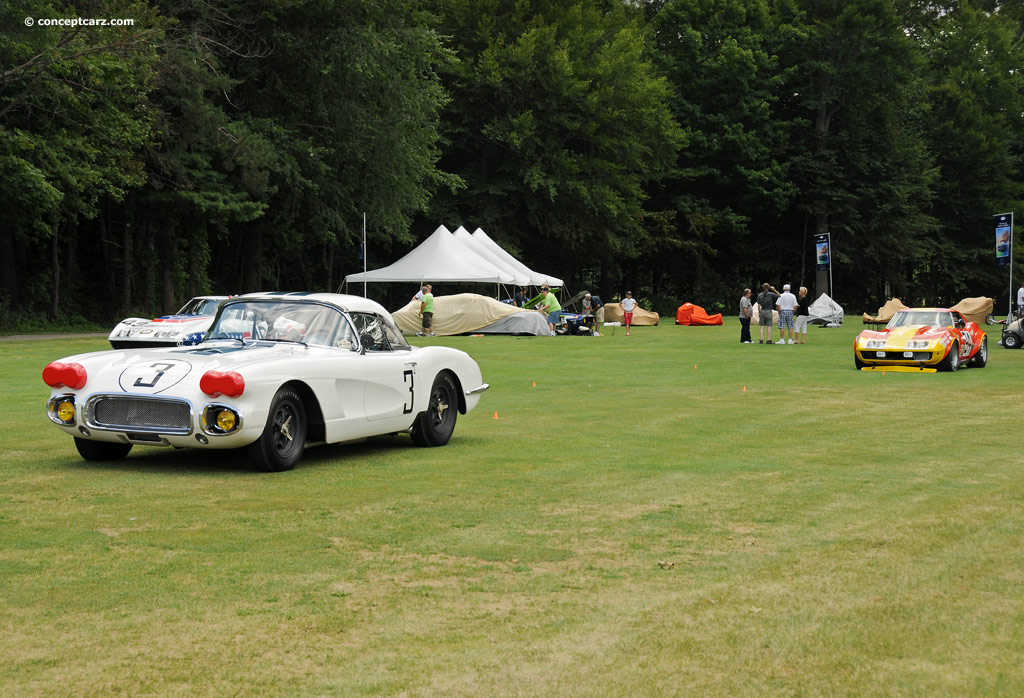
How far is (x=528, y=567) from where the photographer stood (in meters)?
6.52

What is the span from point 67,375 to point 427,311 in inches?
1197

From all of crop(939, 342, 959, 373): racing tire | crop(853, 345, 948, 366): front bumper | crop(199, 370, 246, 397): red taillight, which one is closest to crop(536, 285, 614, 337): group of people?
crop(853, 345, 948, 366): front bumper

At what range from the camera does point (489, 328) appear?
4109 cm

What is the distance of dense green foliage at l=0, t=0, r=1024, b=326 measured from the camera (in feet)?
122

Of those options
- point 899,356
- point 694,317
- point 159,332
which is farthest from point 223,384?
point 694,317

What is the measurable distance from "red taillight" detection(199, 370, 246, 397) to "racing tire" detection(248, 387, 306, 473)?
375 mm

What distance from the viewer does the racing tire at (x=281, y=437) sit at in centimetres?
979

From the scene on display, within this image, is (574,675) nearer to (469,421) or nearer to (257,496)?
(257,496)

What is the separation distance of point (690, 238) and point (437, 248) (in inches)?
1087

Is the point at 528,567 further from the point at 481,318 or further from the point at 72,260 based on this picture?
the point at 72,260

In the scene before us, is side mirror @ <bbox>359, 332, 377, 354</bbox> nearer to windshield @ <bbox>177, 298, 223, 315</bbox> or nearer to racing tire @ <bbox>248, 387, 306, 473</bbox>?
racing tire @ <bbox>248, 387, 306, 473</bbox>

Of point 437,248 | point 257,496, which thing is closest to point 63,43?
point 437,248

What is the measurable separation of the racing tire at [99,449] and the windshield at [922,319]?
17947mm

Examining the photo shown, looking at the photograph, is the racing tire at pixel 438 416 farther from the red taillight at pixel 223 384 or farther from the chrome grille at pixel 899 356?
the chrome grille at pixel 899 356
